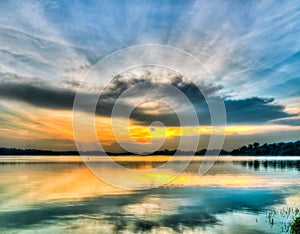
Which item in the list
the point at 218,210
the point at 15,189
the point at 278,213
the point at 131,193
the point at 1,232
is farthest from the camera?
the point at 15,189

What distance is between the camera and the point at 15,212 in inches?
1081

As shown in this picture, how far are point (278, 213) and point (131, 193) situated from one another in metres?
16.9

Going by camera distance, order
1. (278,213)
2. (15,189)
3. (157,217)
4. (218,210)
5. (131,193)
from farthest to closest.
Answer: (15,189) → (131,193) → (218,210) → (278,213) → (157,217)

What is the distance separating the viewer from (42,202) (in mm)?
32188

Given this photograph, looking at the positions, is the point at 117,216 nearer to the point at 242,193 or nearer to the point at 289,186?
the point at 242,193

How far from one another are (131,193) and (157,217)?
522 inches

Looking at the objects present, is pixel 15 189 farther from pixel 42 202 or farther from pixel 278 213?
pixel 278 213

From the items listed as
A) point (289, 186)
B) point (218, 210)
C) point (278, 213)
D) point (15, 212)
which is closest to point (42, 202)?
point (15, 212)

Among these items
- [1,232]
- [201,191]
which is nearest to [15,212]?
[1,232]

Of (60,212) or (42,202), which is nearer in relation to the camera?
(60,212)

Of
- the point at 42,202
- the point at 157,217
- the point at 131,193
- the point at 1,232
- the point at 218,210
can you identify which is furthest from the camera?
the point at 131,193

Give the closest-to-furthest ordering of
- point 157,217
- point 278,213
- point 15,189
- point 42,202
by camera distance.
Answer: point 157,217 < point 278,213 < point 42,202 < point 15,189

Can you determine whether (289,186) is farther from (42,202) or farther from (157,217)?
(42,202)

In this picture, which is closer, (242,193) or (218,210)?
(218,210)
